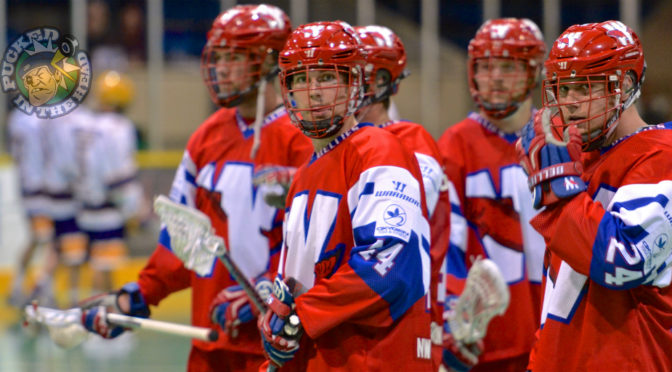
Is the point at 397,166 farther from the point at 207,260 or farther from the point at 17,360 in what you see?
the point at 17,360

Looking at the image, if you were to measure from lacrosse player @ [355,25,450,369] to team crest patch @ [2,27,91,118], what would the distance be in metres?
0.87

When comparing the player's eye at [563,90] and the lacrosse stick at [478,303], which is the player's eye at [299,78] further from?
the lacrosse stick at [478,303]

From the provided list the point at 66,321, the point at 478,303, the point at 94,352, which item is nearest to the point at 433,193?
the point at 478,303

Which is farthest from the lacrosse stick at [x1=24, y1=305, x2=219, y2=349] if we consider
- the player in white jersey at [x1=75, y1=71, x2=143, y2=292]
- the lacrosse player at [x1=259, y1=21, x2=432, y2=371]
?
the player in white jersey at [x1=75, y1=71, x2=143, y2=292]

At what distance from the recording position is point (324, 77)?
7.93ft

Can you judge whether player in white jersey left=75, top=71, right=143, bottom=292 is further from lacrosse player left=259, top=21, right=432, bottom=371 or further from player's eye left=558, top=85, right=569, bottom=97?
player's eye left=558, top=85, right=569, bottom=97

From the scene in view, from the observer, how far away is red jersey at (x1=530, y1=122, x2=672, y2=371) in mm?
2098

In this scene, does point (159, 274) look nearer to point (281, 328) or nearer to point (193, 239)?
point (193, 239)

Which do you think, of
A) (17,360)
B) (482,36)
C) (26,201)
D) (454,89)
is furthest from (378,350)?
(454,89)

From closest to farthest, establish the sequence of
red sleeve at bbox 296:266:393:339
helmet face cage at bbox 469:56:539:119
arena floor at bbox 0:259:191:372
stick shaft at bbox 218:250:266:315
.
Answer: red sleeve at bbox 296:266:393:339 < stick shaft at bbox 218:250:266:315 < helmet face cage at bbox 469:56:539:119 < arena floor at bbox 0:259:191:372

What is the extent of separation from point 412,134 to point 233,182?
561 mm

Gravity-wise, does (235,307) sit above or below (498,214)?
below

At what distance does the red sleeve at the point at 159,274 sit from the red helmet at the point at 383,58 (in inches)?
30.7

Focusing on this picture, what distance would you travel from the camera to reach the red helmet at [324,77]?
7.84 ft
